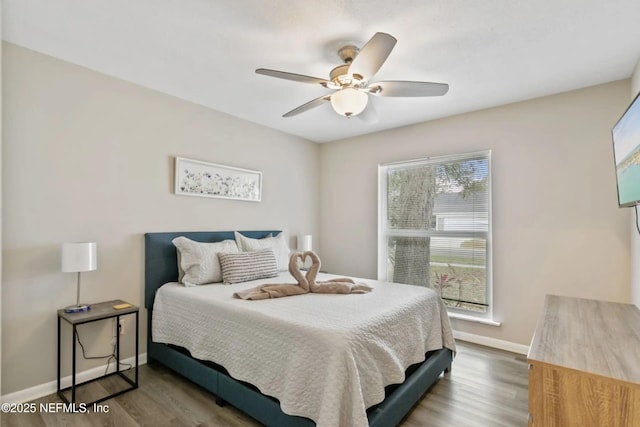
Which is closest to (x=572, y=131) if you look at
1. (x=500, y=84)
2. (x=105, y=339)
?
(x=500, y=84)

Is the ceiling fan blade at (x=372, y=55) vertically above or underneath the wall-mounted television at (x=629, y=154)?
above

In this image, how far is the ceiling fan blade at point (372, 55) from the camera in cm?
160

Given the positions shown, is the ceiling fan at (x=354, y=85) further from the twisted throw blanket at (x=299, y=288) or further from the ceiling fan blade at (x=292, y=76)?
the twisted throw blanket at (x=299, y=288)

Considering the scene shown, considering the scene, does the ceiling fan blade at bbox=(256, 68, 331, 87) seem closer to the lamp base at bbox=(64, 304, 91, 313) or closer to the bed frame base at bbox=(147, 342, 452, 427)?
the bed frame base at bbox=(147, 342, 452, 427)

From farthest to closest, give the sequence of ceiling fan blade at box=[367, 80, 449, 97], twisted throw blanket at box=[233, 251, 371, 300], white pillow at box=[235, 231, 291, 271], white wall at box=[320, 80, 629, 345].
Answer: white pillow at box=[235, 231, 291, 271]
white wall at box=[320, 80, 629, 345]
twisted throw blanket at box=[233, 251, 371, 300]
ceiling fan blade at box=[367, 80, 449, 97]

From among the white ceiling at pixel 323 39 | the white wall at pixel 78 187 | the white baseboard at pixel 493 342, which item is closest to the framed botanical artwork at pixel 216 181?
the white wall at pixel 78 187

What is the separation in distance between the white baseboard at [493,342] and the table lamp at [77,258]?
3.53m

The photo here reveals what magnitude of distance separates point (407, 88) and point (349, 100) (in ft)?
1.39

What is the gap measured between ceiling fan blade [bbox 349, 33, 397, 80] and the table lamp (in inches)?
86.9

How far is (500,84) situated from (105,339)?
401 centimetres

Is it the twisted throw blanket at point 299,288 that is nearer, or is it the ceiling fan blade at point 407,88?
the ceiling fan blade at point 407,88

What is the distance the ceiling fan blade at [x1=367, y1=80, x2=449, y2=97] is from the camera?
81.0 inches

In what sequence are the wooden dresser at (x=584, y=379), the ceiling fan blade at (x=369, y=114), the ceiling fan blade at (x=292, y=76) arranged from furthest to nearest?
the ceiling fan blade at (x=369, y=114), the ceiling fan blade at (x=292, y=76), the wooden dresser at (x=584, y=379)

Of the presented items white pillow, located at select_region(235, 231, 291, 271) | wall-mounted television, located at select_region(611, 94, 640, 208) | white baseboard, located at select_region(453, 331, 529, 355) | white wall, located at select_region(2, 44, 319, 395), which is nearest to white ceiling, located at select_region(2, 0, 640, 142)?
white wall, located at select_region(2, 44, 319, 395)
